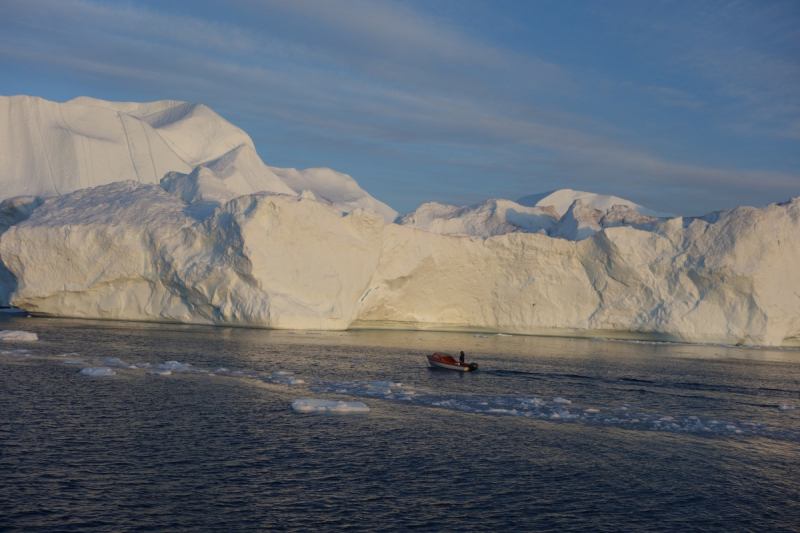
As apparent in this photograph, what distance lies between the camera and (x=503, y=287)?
42.9 metres

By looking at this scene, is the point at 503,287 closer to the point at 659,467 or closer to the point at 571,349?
the point at 571,349

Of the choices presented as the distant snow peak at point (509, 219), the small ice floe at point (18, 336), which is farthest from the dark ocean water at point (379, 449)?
the distant snow peak at point (509, 219)

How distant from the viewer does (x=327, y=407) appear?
52.3ft

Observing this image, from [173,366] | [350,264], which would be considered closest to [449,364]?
[173,366]

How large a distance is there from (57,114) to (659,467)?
57319 millimetres

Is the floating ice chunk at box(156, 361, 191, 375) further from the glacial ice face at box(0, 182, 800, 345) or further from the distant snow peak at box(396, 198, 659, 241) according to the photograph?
the distant snow peak at box(396, 198, 659, 241)

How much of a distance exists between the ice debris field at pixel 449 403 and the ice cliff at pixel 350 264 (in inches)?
541

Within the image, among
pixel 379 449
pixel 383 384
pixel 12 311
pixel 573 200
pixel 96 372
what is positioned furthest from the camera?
pixel 573 200

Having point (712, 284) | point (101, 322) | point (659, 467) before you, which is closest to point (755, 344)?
point (712, 284)

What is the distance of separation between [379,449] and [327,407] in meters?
3.34

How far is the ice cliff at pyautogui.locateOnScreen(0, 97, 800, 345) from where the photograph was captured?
114 feet

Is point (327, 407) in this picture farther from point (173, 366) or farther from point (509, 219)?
point (509, 219)

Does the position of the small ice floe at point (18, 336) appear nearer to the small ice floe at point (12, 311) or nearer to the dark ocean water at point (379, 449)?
the dark ocean water at point (379, 449)

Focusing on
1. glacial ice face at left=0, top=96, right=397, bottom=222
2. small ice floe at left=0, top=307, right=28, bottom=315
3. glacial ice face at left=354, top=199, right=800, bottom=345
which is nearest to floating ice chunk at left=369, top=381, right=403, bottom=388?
glacial ice face at left=354, top=199, right=800, bottom=345
